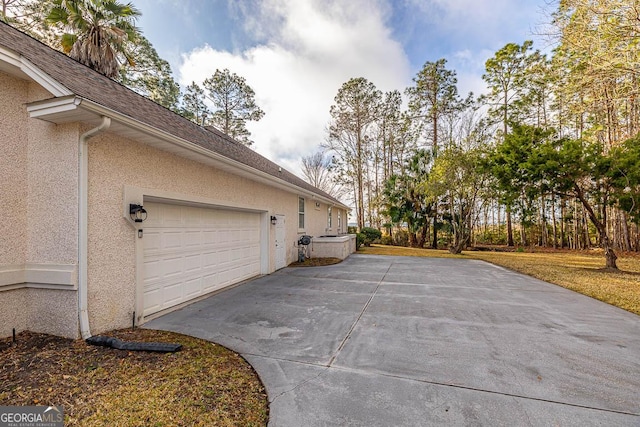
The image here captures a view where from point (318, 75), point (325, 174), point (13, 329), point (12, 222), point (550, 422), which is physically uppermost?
point (318, 75)

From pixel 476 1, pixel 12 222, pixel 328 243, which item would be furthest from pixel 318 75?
pixel 12 222

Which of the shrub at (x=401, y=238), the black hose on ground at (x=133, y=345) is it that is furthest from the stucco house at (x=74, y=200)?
the shrub at (x=401, y=238)

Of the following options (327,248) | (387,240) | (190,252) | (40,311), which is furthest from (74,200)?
(387,240)

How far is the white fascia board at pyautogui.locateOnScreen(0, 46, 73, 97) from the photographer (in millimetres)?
3329

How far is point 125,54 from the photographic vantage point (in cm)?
979

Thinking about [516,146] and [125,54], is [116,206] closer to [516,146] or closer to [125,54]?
[125,54]

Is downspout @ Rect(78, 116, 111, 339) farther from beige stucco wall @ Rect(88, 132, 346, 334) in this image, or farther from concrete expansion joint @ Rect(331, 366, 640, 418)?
concrete expansion joint @ Rect(331, 366, 640, 418)

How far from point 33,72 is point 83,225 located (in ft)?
6.65

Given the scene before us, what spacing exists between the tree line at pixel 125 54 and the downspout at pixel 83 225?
7544 mm

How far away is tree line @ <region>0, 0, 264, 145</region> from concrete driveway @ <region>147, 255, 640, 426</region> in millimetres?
9215

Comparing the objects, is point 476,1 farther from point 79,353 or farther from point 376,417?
point 79,353

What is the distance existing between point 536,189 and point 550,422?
1045cm

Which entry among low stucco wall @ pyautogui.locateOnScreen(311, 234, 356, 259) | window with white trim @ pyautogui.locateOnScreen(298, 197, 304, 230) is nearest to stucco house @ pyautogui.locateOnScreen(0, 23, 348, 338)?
window with white trim @ pyautogui.locateOnScreen(298, 197, 304, 230)

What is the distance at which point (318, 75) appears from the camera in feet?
44.9
